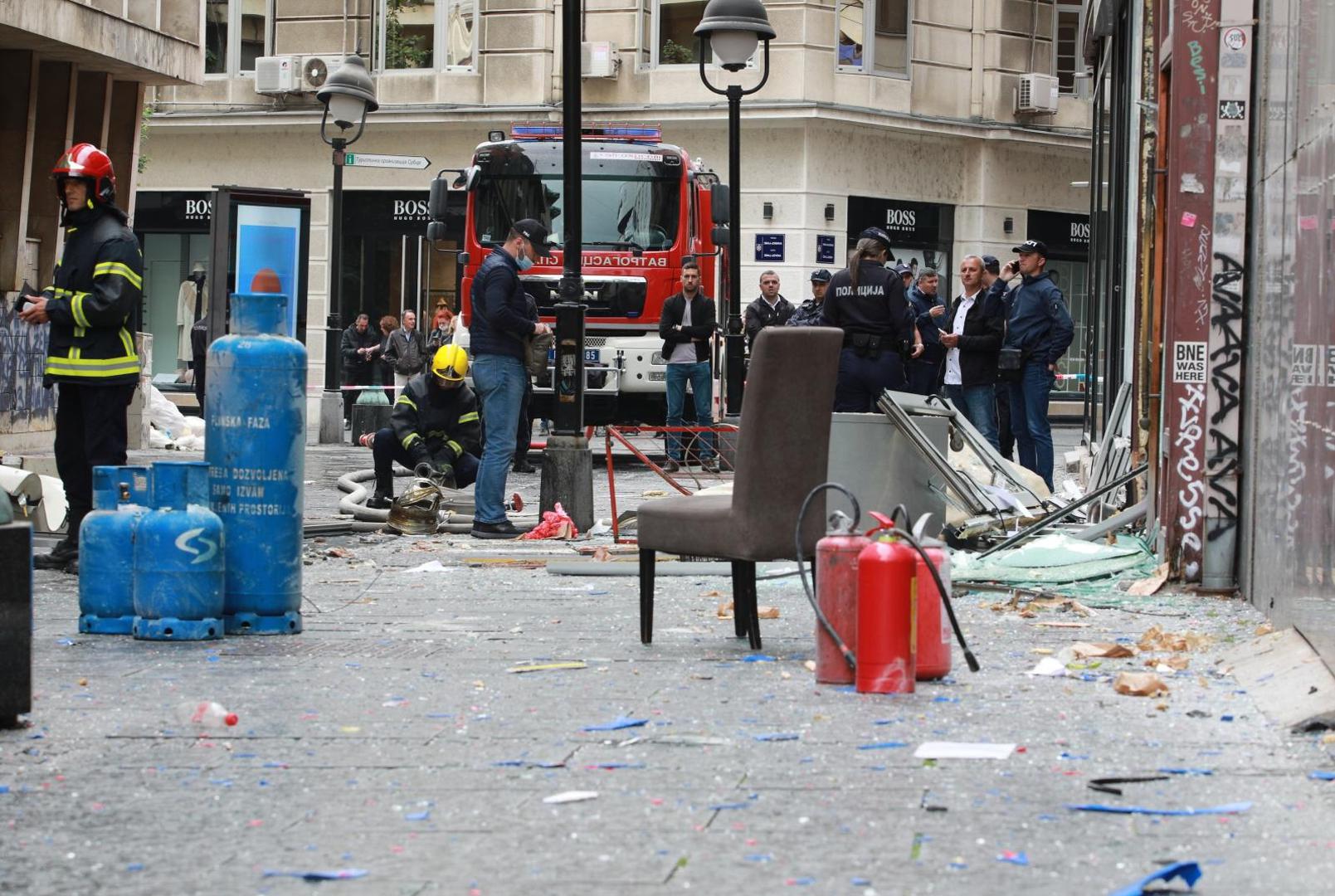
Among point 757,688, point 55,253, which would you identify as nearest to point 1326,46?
point 757,688

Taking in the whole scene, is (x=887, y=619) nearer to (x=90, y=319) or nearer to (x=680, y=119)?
(x=90, y=319)

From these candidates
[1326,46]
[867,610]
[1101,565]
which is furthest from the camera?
[1101,565]

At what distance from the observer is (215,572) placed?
7.68 m

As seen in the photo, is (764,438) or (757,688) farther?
(764,438)

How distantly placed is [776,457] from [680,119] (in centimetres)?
2487

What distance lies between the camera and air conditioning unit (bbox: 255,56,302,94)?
111 ft

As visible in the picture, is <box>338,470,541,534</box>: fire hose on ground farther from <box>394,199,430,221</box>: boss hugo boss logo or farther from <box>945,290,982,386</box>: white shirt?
<box>394,199,430,221</box>: boss hugo boss logo

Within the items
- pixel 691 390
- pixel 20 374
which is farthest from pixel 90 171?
pixel 691 390

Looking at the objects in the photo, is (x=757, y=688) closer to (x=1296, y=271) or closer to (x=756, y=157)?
(x=1296, y=271)

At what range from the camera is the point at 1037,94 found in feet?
107

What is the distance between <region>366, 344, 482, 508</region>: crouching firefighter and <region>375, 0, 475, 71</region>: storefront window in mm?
20631

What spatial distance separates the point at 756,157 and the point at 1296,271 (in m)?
24.0

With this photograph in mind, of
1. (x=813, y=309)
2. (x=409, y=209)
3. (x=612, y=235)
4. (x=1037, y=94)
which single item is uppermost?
(x=1037, y=94)

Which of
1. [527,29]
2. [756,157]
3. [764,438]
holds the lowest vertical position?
[764,438]
